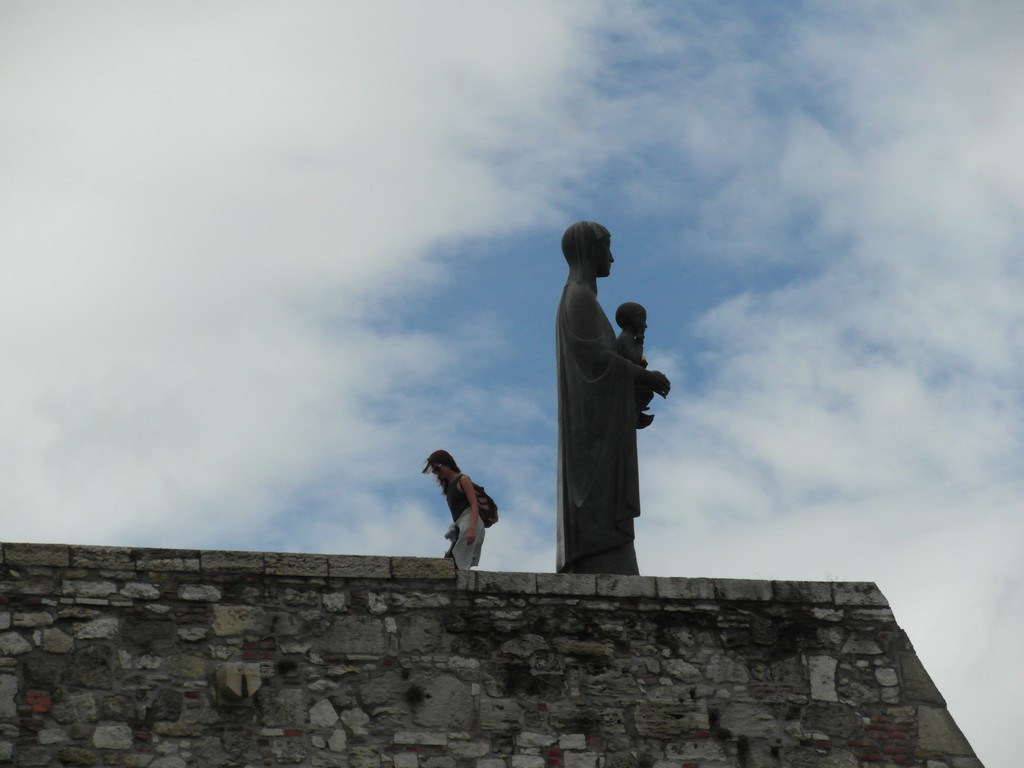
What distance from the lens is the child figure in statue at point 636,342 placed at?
45.6ft

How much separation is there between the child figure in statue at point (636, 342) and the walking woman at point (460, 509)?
1.56 metres

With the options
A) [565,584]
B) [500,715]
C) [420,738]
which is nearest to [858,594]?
[565,584]

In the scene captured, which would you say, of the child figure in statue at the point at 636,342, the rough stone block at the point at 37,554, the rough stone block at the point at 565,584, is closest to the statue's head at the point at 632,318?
the child figure in statue at the point at 636,342

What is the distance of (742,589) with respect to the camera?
1288 cm

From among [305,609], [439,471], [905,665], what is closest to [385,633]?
[305,609]

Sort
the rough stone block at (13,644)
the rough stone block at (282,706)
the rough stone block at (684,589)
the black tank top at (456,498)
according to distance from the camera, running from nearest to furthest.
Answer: the rough stone block at (13,644)
the rough stone block at (282,706)
the rough stone block at (684,589)
the black tank top at (456,498)

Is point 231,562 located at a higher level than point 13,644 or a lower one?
higher

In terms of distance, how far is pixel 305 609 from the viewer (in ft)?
40.0

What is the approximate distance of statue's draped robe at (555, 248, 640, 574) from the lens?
1325 centimetres

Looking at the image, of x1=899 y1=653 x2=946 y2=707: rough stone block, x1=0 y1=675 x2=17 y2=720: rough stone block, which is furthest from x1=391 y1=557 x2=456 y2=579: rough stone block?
x1=899 y1=653 x2=946 y2=707: rough stone block

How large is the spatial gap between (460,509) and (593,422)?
120 centimetres

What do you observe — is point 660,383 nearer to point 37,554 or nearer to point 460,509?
point 460,509

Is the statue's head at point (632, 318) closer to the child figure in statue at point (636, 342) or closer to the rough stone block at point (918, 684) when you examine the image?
the child figure in statue at point (636, 342)

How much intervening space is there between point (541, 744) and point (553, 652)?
0.64 meters
